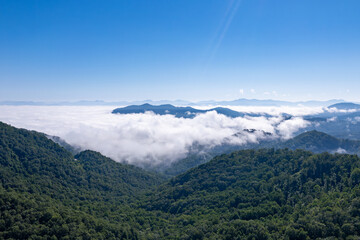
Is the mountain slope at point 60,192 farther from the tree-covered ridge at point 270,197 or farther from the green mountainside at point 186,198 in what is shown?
the tree-covered ridge at point 270,197

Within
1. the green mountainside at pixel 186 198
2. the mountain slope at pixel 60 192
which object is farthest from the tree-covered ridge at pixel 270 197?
the mountain slope at pixel 60 192

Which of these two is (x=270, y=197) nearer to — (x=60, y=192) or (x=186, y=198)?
(x=186, y=198)

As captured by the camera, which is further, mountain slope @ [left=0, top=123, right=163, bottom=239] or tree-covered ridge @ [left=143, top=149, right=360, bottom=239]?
tree-covered ridge @ [left=143, top=149, right=360, bottom=239]

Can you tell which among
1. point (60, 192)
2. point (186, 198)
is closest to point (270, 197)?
point (186, 198)

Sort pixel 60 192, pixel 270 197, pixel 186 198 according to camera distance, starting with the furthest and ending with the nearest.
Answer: pixel 186 198 < pixel 60 192 < pixel 270 197

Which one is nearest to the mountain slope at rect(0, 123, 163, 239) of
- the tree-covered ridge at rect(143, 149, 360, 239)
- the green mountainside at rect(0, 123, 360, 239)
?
the green mountainside at rect(0, 123, 360, 239)

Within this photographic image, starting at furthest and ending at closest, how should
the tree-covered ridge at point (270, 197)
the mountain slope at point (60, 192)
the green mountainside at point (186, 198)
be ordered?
the tree-covered ridge at point (270, 197), the green mountainside at point (186, 198), the mountain slope at point (60, 192)

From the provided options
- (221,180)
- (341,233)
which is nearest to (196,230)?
(341,233)

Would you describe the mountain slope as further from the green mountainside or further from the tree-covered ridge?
the tree-covered ridge
